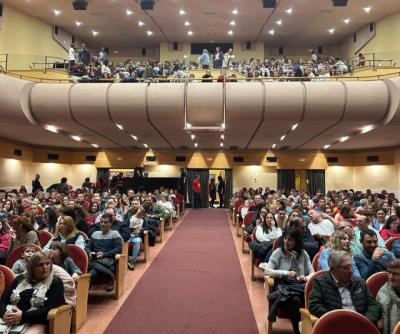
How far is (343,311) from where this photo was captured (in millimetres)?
2531

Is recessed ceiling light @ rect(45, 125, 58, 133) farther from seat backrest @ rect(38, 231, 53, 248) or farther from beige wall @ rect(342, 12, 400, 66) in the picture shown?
beige wall @ rect(342, 12, 400, 66)

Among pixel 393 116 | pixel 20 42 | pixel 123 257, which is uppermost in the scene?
pixel 20 42

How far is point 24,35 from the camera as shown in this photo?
57.2 ft

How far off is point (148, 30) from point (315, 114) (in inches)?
509

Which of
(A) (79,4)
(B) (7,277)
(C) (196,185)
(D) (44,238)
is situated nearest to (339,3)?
(C) (196,185)

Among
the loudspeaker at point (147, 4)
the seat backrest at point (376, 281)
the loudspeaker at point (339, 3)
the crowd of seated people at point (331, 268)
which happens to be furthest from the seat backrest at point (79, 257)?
the loudspeaker at point (339, 3)

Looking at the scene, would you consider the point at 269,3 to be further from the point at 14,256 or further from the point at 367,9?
the point at 14,256

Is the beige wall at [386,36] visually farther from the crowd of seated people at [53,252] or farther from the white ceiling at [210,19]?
the crowd of seated people at [53,252]

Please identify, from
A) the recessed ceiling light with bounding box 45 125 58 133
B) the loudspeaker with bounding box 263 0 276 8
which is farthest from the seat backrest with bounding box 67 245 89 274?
→ the loudspeaker with bounding box 263 0 276 8

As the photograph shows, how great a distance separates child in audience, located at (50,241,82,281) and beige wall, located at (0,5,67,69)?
13.9 meters

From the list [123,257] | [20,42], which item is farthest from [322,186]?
[20,42]

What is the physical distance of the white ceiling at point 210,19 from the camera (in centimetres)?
1669

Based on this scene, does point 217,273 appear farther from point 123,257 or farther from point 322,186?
point 322,186

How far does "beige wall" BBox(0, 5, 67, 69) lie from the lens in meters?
16.5
